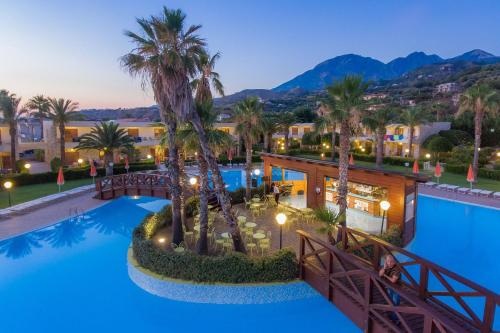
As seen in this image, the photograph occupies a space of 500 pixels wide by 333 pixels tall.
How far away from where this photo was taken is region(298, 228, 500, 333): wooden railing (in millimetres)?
6461

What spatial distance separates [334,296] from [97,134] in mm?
28891

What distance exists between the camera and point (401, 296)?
721 cm

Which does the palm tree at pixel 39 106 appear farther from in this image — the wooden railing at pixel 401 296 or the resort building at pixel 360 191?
the wooden railing at pixel 401 296

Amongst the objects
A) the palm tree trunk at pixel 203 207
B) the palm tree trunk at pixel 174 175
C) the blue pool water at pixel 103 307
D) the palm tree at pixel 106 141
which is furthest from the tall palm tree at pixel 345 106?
the palm tree at pixel 106 141

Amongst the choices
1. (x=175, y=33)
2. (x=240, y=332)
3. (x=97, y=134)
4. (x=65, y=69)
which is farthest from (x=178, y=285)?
(x=65, y=69)

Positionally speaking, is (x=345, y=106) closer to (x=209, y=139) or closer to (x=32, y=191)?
(x=209, y=139)

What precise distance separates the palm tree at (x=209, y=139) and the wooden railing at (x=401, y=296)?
3.99m

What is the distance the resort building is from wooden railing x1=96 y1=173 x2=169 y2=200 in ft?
25.4

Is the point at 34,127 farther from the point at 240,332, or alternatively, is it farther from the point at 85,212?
the point at 240,332

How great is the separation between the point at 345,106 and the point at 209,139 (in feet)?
19.0

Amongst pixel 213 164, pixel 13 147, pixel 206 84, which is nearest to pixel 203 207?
pixel 213 164

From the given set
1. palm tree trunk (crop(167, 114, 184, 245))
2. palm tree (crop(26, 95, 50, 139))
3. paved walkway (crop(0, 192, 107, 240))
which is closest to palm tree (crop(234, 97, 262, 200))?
palm tree trunk (crop(167, 114, 184, 245))

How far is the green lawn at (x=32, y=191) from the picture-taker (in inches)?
909

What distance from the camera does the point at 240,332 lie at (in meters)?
9.27
